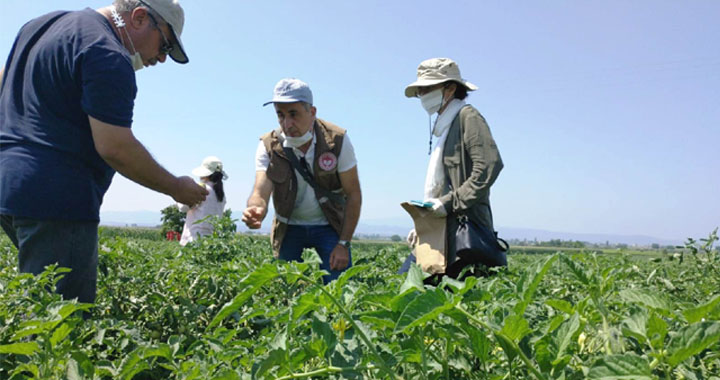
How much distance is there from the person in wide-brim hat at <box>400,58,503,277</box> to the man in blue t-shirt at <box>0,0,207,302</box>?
5.50ft

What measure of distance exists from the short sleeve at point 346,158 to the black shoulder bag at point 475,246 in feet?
3.53

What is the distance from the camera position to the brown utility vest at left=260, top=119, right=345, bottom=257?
3.83 meters

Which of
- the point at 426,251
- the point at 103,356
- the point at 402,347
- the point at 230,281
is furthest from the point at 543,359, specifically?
the point at 426,251

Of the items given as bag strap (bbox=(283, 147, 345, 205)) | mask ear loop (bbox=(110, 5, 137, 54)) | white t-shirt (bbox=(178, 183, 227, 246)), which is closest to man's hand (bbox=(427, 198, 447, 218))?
bag strap (bbox=(283, 147, 345, 205))

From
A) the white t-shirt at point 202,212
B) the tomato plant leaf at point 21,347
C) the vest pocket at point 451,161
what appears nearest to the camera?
the tomato plant leaf at point 21,347

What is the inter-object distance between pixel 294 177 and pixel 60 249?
1.84 m

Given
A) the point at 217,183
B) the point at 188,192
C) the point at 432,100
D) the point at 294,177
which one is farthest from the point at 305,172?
the point at 217,183

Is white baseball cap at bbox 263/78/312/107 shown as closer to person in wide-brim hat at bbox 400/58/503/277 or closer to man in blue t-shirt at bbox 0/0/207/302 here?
person in wide-brim hat at bbox 400/58/503/277

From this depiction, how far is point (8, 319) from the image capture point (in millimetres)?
1628

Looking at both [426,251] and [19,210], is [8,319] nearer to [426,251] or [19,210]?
[19,210]

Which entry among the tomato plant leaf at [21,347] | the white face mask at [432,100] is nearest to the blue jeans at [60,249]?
the tomato plant leaf at [21,347]

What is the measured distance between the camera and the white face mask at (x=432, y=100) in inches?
137

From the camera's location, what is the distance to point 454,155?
3.30 metres

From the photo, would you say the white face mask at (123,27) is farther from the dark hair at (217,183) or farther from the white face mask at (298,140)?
the dark hair at (217,183)
